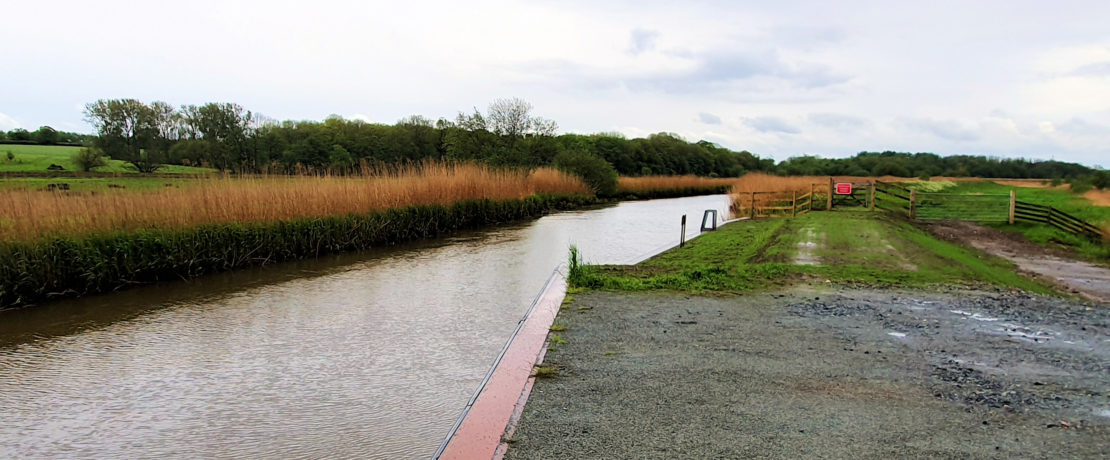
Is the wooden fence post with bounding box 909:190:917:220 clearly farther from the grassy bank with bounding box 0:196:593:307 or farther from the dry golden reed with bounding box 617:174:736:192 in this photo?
the dry golden reed with bounding box 617:174:736:192

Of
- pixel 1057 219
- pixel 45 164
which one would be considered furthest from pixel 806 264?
pixel 45 164

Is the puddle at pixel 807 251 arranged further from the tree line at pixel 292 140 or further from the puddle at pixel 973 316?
the tree line at pixel 292 140

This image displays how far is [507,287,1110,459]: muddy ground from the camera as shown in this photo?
3.46m

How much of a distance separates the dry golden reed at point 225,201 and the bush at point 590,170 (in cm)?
1900

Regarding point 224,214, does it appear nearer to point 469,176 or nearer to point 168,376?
point 168,376

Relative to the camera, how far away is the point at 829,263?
10.9 m

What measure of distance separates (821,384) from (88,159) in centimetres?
3141

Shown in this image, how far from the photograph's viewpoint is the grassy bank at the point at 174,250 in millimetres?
8570

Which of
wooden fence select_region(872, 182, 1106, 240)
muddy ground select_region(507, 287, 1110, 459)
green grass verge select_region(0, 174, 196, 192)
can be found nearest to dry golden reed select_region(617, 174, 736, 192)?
wooden fence select_region(872, 182, 1106, 240)

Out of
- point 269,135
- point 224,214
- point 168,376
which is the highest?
point 269,135

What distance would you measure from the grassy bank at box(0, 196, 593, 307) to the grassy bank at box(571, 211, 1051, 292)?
6.84 meters

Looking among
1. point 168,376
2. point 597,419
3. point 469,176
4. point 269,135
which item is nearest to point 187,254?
point 168,376

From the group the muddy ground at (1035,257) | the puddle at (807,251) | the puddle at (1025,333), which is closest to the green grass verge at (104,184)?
the puddle at (807,251)

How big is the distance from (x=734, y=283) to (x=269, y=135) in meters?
34.9
